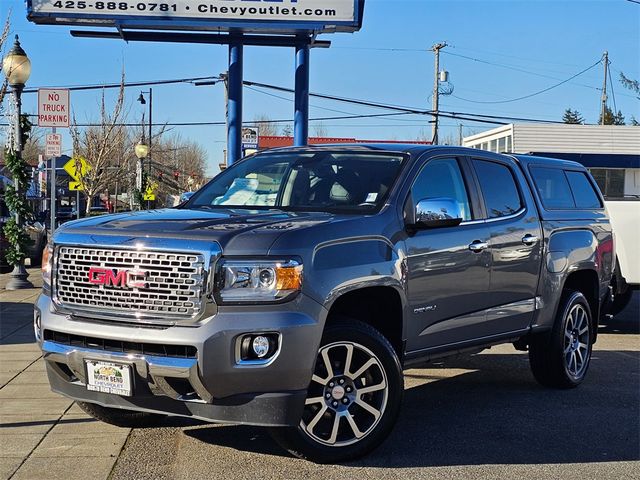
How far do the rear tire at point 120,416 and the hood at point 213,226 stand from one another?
129 cm

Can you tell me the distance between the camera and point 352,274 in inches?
196

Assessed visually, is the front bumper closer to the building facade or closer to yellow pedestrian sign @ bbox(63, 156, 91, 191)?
yellow pedestrian sign @ bbox(63, 156, 91, 191)

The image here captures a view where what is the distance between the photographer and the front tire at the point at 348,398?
489 centimetres

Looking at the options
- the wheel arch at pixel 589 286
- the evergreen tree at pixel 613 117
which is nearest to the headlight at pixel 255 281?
the wheel arch at pixel 589 286

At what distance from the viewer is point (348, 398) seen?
506 centimetres

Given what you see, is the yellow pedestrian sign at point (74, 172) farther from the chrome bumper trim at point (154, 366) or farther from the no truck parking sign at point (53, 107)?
the chrome bumper trim at point (154, 366)

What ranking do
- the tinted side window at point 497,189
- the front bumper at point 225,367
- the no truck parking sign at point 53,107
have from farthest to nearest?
the no truck parking sign at point 53,107
the tinted side window at point 497,189
the front bumper at point 225,367

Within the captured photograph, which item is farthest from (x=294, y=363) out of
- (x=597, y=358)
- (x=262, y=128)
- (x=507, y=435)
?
(x=262, y=128)

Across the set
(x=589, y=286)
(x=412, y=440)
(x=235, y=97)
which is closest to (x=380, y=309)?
(x=412, y=440)

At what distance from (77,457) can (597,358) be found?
19.9 feet

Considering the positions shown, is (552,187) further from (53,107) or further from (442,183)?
(53,107)

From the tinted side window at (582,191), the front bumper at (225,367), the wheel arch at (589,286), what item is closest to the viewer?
the front bumper at (225,367)

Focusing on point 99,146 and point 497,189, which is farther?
A: point 99,146

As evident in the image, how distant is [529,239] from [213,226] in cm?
308
